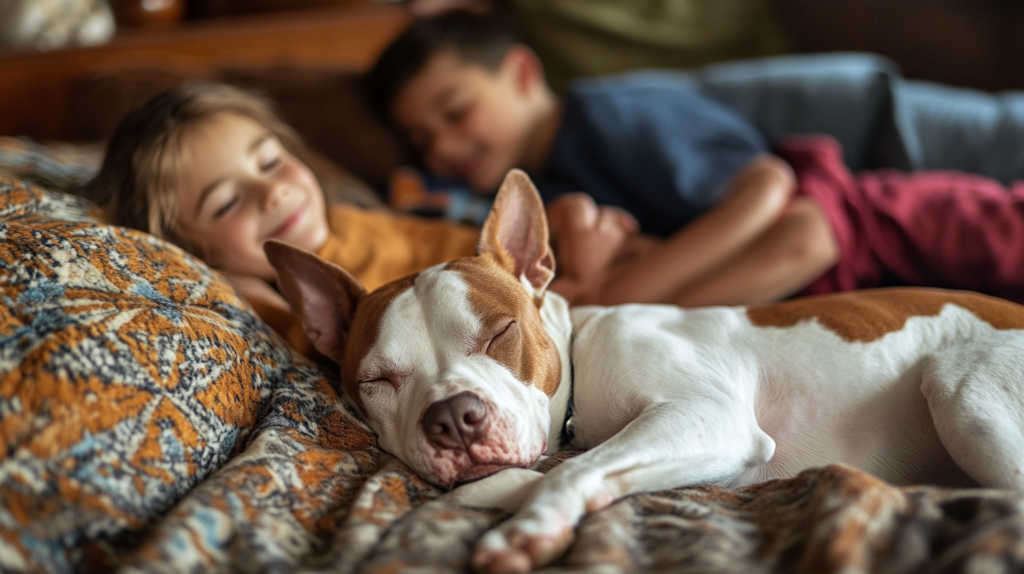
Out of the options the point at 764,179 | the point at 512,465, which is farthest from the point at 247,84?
the point at 512,465

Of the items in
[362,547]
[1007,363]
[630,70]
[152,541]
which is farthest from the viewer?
[630,70]

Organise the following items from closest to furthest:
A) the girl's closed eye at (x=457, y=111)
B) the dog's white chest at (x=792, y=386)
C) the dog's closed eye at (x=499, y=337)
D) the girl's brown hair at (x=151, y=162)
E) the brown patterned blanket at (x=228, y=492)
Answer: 1. the brown patterned blanket at (x=228, y=492)
2. the dog's closed eye at (x=499, y=337)
3. the dog's white chest at (x=792, y=386)
4. the girl's brown hair at (x=151, y=162)
5. the girl's closed eye at (x=457, y=111)

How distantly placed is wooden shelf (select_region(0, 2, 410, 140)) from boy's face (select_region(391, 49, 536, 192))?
0.60 meters

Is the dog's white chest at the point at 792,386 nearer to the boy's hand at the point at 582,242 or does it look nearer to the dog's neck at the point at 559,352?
the dog's neck at the point at 559,352

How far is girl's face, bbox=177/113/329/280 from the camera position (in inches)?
95.7

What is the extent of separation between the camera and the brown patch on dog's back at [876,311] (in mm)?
1981

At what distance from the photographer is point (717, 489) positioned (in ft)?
5.42

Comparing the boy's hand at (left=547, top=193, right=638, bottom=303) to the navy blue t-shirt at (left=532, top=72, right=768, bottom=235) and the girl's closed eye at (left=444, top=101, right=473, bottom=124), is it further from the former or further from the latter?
the girl's closed eye at (left=444, top=101, right=473, bottom=124)

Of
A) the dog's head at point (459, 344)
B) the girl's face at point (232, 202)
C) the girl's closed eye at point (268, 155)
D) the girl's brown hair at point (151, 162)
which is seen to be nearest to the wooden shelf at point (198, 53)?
the girl's brown hair at point (151, 162)

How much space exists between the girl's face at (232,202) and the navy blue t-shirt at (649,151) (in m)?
1.44

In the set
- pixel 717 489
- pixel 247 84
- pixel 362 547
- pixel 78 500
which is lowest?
pixel 717 489

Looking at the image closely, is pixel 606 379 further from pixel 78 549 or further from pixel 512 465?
pixel 78 549

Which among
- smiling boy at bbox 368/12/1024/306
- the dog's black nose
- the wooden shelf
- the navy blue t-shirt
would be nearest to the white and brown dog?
the dog's black nose

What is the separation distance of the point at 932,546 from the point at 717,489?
18.8 inches
